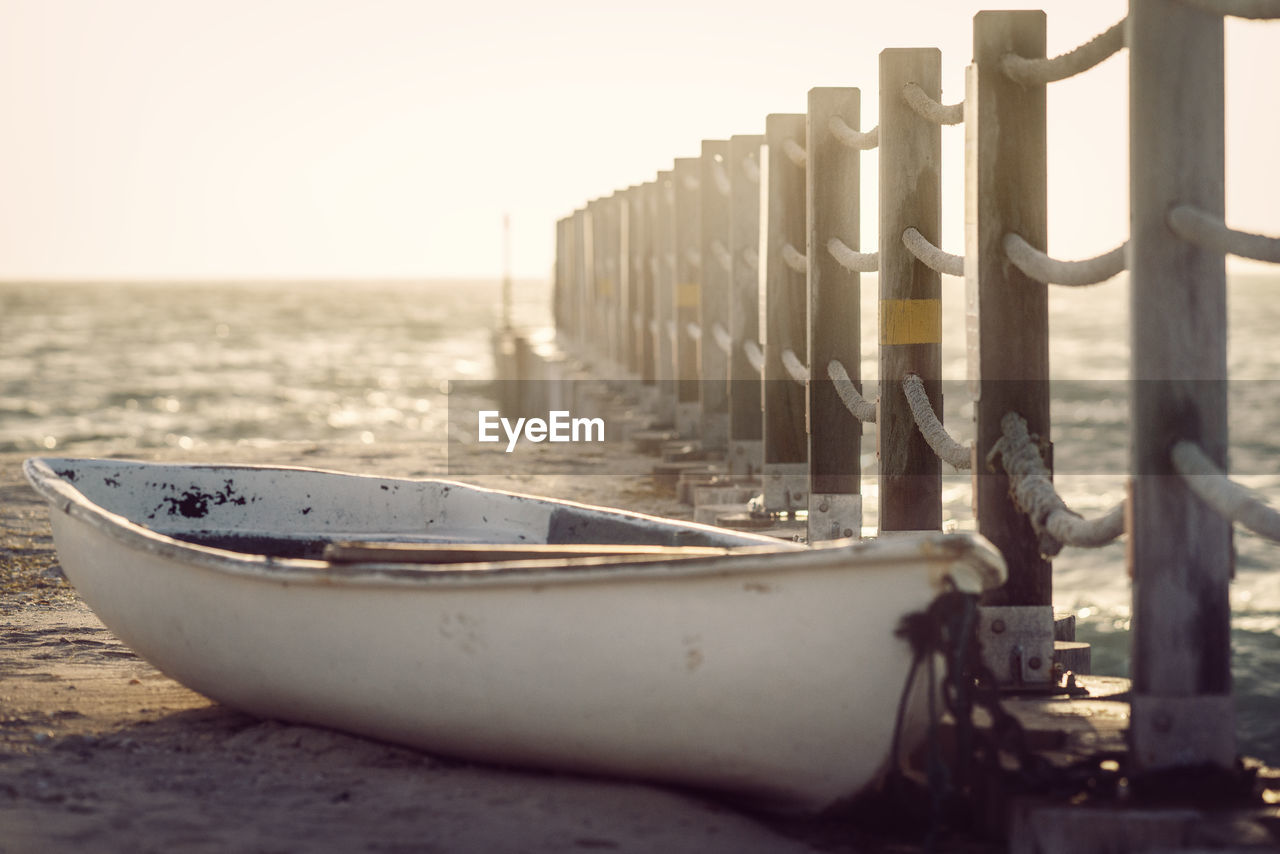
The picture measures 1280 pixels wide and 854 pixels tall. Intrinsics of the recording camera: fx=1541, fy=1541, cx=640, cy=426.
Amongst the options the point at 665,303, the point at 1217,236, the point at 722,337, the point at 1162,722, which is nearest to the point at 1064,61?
the point at 1217,236

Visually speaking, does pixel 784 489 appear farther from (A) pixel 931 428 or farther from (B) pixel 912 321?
(A) pixel 931 428

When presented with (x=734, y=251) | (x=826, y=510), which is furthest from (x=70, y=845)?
(x=734, y=251)

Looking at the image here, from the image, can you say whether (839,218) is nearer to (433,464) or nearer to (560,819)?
(560,819)

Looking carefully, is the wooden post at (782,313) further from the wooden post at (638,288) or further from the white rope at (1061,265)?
the wooden post at (638,288)

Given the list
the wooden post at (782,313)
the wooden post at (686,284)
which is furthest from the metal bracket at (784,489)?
the wooden post at (686,284)

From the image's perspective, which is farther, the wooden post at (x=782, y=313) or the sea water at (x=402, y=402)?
the sea water at (x=402, y=402)

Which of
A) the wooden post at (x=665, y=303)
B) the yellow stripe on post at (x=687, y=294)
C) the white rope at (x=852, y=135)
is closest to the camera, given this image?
the white rope at (x=852, y=135)

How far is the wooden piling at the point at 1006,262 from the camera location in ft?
14.1

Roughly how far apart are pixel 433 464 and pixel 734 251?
4.17m

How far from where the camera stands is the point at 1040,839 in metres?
3.32

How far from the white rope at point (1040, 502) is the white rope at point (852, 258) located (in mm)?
1536

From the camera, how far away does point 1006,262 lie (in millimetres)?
4305

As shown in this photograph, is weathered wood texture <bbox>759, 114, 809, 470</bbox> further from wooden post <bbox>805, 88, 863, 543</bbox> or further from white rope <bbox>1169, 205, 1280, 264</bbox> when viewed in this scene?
white rope <bbox>1169, 205, 1280, 264</bbox>

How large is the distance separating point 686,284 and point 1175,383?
745 centimetres
